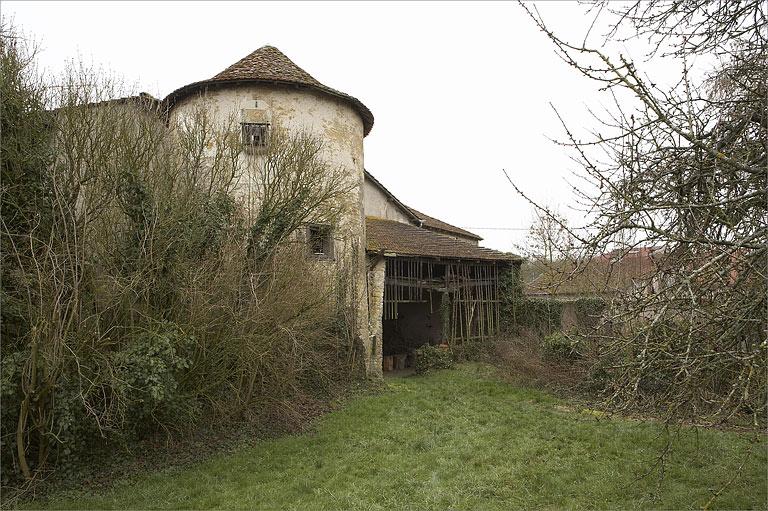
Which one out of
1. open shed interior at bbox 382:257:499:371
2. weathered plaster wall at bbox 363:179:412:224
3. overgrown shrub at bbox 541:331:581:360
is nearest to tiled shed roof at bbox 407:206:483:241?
weathered plaster wall at bbox 363:179:412:224

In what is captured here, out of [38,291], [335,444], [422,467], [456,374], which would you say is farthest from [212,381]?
[456,374]

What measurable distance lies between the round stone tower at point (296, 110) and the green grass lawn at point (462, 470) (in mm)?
5191

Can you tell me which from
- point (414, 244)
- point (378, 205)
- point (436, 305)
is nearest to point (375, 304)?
point (414, 244)

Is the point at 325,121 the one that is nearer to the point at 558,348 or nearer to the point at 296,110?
the point at 296,110

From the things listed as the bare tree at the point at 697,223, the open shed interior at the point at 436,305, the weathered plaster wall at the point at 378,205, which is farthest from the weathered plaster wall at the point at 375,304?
the bare tree at the point at 697,223

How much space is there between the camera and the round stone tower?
12930mm

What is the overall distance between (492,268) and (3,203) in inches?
626

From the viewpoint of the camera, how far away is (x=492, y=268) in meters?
19.9

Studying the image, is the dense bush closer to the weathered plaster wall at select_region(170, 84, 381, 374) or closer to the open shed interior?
the weathered plaster wall at select_region(170, 84, 381, 374)

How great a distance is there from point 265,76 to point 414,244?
285 inches

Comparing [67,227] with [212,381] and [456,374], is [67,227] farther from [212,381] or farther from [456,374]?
[456,374]

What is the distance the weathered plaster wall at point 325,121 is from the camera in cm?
1296

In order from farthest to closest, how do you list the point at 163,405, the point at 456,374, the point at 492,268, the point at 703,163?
1. the point at 492,268
2. the point at 456,374
3. the point at 163,405
4. the point at 703,163

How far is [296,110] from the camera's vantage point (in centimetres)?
1329
